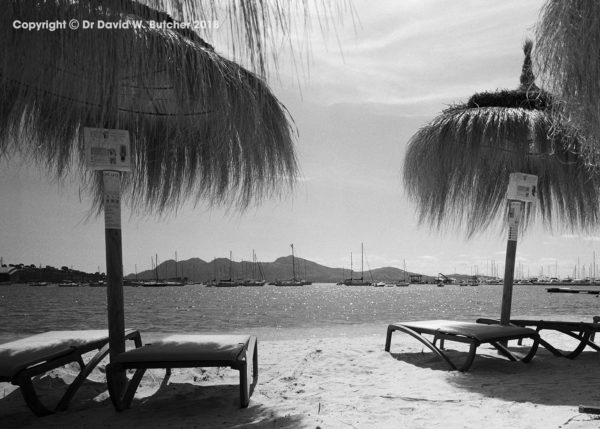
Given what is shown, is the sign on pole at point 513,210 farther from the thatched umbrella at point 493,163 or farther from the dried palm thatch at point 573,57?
the dried palm thatch at point 573,57

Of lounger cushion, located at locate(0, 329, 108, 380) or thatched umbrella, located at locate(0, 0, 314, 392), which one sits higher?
thatched umbrella, located at locate(0, 0, 314, 392)

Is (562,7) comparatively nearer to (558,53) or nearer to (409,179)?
(558,53)

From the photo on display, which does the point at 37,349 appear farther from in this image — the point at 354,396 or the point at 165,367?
the point at 354,396

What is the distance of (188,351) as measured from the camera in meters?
3.57

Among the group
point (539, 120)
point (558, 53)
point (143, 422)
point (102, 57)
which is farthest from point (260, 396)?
point (539, 120)

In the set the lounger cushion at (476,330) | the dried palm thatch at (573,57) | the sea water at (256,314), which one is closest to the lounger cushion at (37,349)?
the lounger cushion at (476,330)

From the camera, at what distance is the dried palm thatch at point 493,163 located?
5.59 metres

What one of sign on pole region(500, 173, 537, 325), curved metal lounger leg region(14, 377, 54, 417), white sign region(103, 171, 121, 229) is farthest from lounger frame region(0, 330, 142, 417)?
sign on pole region(500, 173, 537, 325)

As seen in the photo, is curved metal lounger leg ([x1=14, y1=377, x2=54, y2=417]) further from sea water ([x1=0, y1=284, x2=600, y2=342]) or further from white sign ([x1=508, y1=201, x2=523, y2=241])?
sea water ([x1=0, y1=284, x2=600, y2=342])

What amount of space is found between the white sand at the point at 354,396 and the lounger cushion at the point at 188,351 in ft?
1.35

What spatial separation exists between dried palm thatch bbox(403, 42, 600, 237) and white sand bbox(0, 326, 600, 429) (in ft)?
6.38

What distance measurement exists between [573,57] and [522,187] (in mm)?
3317

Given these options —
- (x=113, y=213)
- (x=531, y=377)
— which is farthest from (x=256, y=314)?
(x=113, y=213)

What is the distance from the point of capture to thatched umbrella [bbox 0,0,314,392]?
8.27 ft
